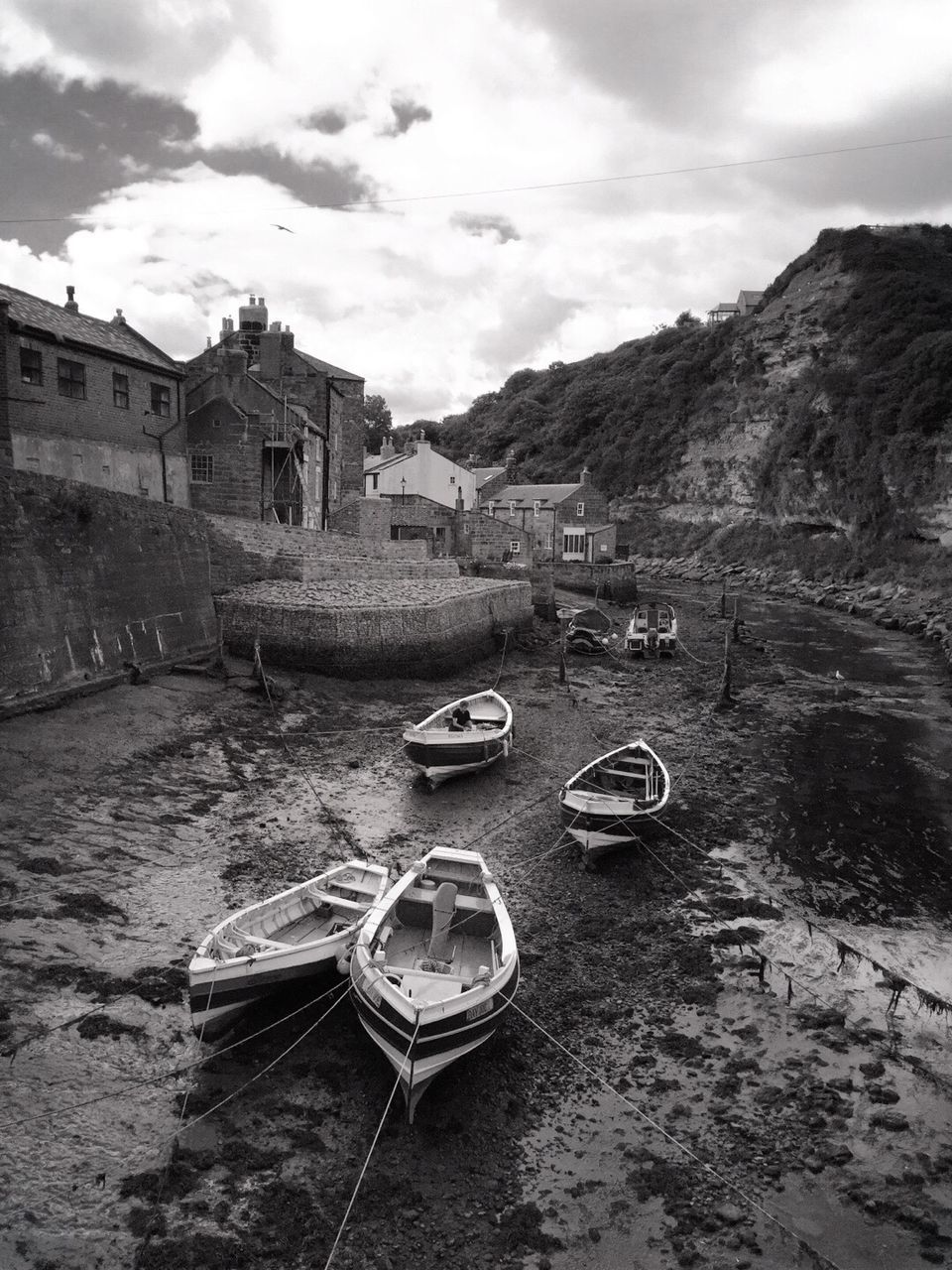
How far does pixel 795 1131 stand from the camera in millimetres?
7066

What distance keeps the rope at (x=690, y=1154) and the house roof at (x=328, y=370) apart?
103 ft

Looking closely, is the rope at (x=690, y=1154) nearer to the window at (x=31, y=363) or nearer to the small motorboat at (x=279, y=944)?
the small motorboat at (x=279, y=944)

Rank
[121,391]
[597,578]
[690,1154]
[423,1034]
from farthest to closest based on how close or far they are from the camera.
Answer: [597,578] < [121,391] < [423,1034] < [690,1154]

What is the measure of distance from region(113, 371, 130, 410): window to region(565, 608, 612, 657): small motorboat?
A: 16063mm

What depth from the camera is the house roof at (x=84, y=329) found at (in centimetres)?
2000

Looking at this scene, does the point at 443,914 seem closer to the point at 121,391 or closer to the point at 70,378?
the point at 70,378

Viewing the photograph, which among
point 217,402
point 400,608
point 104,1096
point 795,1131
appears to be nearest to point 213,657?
point 400,608

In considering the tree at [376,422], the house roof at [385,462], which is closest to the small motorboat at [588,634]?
the house roof at [385,462]

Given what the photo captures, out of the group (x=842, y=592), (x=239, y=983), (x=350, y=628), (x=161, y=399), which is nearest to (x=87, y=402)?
(x=161, y=399)

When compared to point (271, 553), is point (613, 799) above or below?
below

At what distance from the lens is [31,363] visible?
20.0m

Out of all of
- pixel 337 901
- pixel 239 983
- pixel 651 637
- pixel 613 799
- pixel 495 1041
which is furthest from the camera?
→ pixel 651 637

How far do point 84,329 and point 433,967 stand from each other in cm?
2036

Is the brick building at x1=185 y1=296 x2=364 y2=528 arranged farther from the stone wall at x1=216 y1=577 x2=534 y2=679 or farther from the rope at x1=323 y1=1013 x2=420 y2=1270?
the rope at x1=323 y1=1013 x2=420 y2=1270
